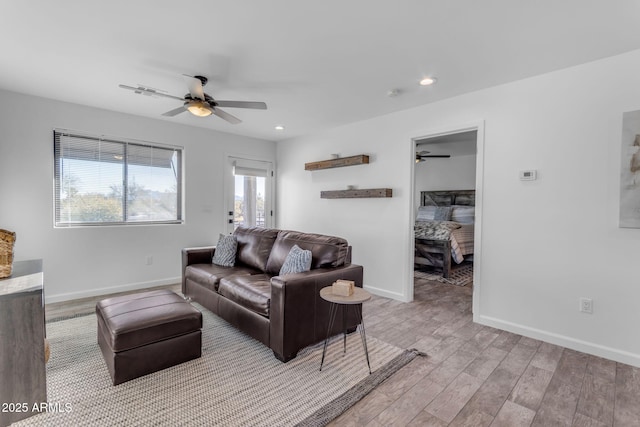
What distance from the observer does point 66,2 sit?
1.82 meters

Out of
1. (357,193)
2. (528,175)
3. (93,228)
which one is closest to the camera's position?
(528,175)

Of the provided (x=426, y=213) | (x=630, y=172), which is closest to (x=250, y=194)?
(x=426, y=213)

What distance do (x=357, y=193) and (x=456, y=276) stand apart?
94.8 inches

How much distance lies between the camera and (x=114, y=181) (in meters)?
4.04

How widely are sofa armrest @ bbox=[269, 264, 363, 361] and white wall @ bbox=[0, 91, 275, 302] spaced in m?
2.86

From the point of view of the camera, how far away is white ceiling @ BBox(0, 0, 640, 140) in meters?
1.86

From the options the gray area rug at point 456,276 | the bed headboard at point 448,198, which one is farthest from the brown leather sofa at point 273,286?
the bed headboard at point 448,198

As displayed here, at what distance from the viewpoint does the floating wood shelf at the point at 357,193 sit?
12.7 feet

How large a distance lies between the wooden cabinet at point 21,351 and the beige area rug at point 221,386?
276mm

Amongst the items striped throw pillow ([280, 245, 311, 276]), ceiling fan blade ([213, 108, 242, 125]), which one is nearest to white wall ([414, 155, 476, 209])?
striped throw pillow ([280, 245, 311, 276])

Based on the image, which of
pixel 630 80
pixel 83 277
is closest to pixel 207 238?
pixel 83 277

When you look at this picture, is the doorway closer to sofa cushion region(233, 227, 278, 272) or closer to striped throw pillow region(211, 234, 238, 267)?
sofa cushion region(233, 227, 278, 272)

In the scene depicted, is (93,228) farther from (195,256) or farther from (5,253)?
(5,253)

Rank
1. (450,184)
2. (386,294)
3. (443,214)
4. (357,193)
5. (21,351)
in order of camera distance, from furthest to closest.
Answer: (450,184) < (443,214) < (357,193) < (386,294) < (21,351)
